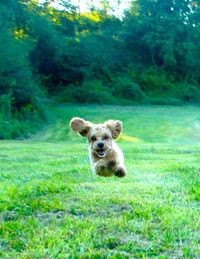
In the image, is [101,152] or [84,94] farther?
[84,94]

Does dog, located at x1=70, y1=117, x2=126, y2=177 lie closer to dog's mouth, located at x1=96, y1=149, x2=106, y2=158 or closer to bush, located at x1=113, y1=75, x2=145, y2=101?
dog's mouth, located at x1=96, y1=149, x2=106, y2=158

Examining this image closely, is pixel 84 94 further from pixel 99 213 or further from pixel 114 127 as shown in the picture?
pixel 114 127

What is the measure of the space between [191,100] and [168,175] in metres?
27.3

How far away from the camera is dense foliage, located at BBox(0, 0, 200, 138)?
26933 millimetres

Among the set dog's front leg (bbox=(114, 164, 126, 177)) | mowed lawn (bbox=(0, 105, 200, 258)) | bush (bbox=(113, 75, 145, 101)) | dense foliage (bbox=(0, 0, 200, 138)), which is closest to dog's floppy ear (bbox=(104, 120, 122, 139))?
dog's front leg (bbox=(114, 164, 126, 177))

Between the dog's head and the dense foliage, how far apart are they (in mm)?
18469

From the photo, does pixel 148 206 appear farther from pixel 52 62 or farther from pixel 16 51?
pixel 52 62

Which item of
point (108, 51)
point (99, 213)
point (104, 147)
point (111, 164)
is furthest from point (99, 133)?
point (108, 51)

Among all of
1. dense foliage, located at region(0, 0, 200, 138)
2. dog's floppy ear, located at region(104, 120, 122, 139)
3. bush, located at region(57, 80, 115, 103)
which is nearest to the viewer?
dog's floppy ear, located at region(104, 120, 122, 139)

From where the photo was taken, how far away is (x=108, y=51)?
33406 millimetres

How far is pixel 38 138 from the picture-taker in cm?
1833

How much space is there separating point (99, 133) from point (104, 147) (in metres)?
0.13

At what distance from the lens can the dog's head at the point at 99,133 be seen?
12.8 ft

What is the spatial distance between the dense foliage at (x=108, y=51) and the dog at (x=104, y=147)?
60.7ft
